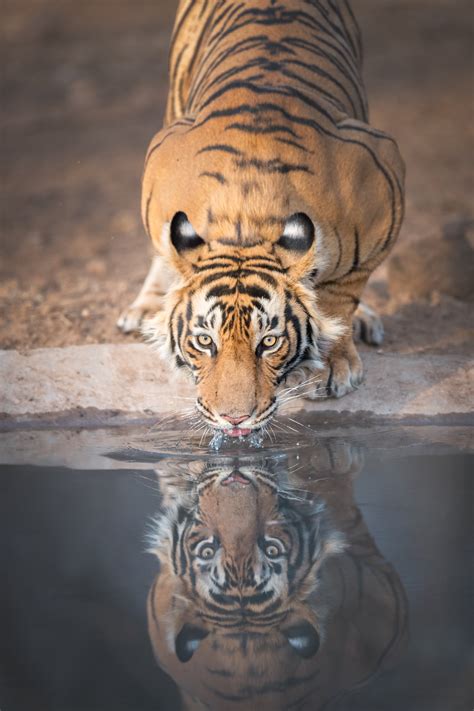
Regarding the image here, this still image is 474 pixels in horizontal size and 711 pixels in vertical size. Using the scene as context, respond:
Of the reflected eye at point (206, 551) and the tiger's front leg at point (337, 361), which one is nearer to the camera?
the reflected eye at point (206, 551)

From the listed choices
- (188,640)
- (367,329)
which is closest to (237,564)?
(188,640)

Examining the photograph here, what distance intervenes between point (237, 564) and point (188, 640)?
0.44 m

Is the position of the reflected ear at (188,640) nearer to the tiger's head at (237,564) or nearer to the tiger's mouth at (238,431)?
the tiger's head at (237,564)

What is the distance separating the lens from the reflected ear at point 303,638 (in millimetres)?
2451

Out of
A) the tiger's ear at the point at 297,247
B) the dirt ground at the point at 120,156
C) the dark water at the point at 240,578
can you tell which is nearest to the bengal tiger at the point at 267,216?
the tiger's ear at the point at 297,247

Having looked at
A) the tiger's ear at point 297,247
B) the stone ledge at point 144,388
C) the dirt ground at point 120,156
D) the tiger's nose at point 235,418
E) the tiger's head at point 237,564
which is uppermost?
the dirt ground at point 120,156

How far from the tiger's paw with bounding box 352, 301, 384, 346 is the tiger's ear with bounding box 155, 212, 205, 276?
4.87ft

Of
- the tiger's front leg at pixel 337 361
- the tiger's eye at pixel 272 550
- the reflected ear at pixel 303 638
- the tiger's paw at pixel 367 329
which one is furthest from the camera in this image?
the tiger's paw at pixel 367 329

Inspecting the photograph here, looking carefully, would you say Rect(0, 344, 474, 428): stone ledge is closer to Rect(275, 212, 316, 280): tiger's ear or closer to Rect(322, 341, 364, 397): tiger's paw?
Rect(322, 341, 364, 397): tiger's paw

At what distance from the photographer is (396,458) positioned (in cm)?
379

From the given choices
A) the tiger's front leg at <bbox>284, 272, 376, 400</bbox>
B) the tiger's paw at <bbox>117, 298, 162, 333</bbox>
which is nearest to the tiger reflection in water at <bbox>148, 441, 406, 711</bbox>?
the tiger's front leg at <bbox>284, 272, 376, 400</bbox>

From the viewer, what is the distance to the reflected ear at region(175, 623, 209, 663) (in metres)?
2.46

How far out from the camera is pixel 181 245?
3.98 m

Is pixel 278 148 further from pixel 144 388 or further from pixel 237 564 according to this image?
pixel 237 564
